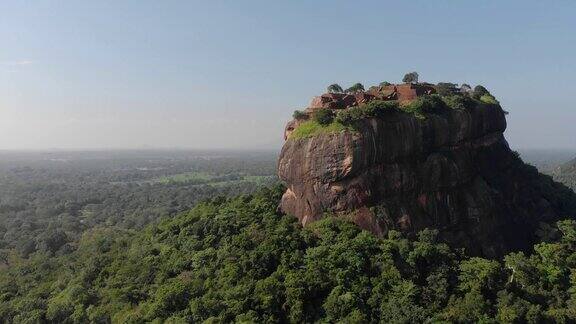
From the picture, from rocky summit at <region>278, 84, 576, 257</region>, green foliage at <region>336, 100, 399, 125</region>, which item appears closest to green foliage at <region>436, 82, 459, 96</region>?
rocky summit at <region>278, 84, 576, 257</region>

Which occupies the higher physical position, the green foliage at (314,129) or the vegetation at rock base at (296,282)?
the green foliage at (314,129)

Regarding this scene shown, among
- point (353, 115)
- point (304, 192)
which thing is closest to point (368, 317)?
point (304, 192)

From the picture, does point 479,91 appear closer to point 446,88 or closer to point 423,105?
point 446,88

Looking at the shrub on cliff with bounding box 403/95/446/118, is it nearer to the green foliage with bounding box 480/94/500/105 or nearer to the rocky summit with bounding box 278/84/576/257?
the rocky summit with bounding box 278/84/576/257

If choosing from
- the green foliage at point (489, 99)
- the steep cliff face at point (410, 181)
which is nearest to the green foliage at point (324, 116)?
the steep cliff face at point (410, 181)

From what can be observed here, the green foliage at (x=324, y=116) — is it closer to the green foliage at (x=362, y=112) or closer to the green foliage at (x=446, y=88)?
the green foliage at (x=362, y=112)

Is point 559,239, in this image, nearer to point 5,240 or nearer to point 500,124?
point 500,124
